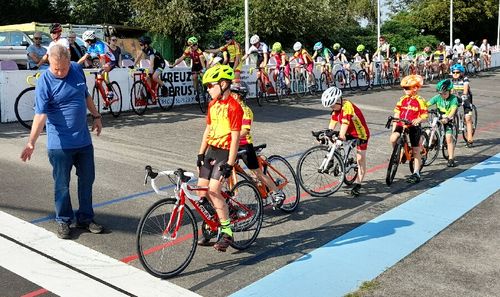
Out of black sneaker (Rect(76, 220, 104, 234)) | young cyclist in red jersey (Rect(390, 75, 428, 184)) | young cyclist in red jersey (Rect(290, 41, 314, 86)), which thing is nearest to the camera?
black sneaker (Rect(76, 220, 104, 234))

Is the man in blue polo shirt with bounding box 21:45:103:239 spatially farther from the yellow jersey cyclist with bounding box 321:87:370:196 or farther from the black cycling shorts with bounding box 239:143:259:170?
the yellow jersey cyclist with bounding box 321:87:370:196

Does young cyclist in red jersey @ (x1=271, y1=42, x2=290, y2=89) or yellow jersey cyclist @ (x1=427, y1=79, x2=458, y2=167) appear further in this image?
young cyclist in red jersey @ (x1=271, y1=42, x2=290, y2=89)

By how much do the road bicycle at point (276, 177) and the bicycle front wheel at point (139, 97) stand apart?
25.9 ft

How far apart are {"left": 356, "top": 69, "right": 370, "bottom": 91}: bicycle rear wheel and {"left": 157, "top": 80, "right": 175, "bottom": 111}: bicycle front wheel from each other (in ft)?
37.2

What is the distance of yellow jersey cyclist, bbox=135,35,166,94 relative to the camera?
14289 millimetres

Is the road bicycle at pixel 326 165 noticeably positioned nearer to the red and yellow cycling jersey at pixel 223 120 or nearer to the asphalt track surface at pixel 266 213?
the asphalt track surface at pixel 266 213

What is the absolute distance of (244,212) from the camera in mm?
5922

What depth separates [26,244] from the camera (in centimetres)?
567

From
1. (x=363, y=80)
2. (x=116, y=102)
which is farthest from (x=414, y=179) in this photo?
(x=363, y=80)

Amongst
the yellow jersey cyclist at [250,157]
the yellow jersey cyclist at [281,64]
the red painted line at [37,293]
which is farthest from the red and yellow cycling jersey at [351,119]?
the yellow jersey cyclist at [281,64]

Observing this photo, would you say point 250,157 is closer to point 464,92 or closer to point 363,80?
point 464,92

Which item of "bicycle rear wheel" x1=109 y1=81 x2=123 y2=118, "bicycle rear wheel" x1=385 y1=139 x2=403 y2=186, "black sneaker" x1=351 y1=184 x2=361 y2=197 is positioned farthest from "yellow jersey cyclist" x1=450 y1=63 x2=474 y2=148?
"bicycle rear wheel" x1=109 y1=81 x2=123 y2=118

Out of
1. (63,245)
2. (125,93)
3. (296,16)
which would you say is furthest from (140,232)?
(296,16)

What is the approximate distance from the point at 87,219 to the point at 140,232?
149cm
